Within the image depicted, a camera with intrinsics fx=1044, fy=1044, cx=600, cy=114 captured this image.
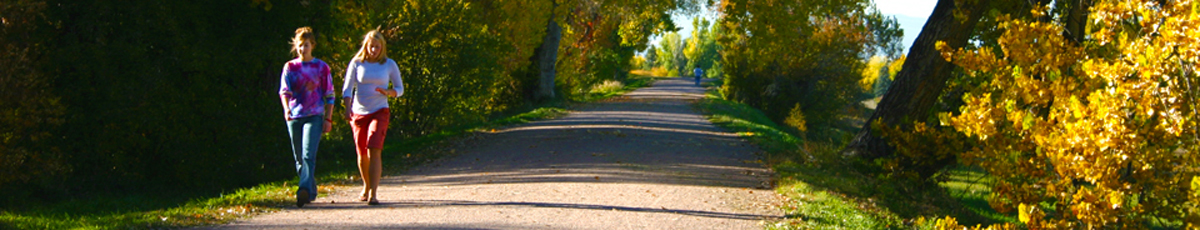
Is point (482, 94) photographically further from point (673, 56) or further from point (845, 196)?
point (673, 56)

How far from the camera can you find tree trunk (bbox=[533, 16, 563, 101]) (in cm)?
3167

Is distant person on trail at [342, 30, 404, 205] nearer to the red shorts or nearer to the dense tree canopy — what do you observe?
the red shorts

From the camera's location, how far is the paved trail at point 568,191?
7.18 meters

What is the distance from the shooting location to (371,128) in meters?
7.71

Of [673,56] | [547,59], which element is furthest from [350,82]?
[673,56]

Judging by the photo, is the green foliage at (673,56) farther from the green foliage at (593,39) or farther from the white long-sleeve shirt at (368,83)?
the white long-sleeve shirt at (368,83)

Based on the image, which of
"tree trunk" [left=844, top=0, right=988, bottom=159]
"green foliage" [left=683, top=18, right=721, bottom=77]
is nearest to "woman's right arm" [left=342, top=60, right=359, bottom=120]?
"tree trunk" [left=844, top=0, right=988, bottom=159]

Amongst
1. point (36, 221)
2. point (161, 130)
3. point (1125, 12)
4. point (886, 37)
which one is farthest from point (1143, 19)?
point (886, 37)

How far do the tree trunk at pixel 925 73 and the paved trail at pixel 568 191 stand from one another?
6.13 feet

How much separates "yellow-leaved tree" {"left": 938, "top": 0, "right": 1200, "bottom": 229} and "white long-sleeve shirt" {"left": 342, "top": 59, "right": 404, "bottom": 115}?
4012mm

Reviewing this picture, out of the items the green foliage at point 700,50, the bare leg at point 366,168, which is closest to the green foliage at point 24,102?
the bare leg at point 366,168

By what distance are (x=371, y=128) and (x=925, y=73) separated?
768 centimetres

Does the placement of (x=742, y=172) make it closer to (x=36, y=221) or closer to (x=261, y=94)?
(x=261, y=94)

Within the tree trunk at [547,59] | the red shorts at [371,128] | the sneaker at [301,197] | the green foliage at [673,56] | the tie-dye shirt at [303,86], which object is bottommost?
the sneaker at [301,197]
